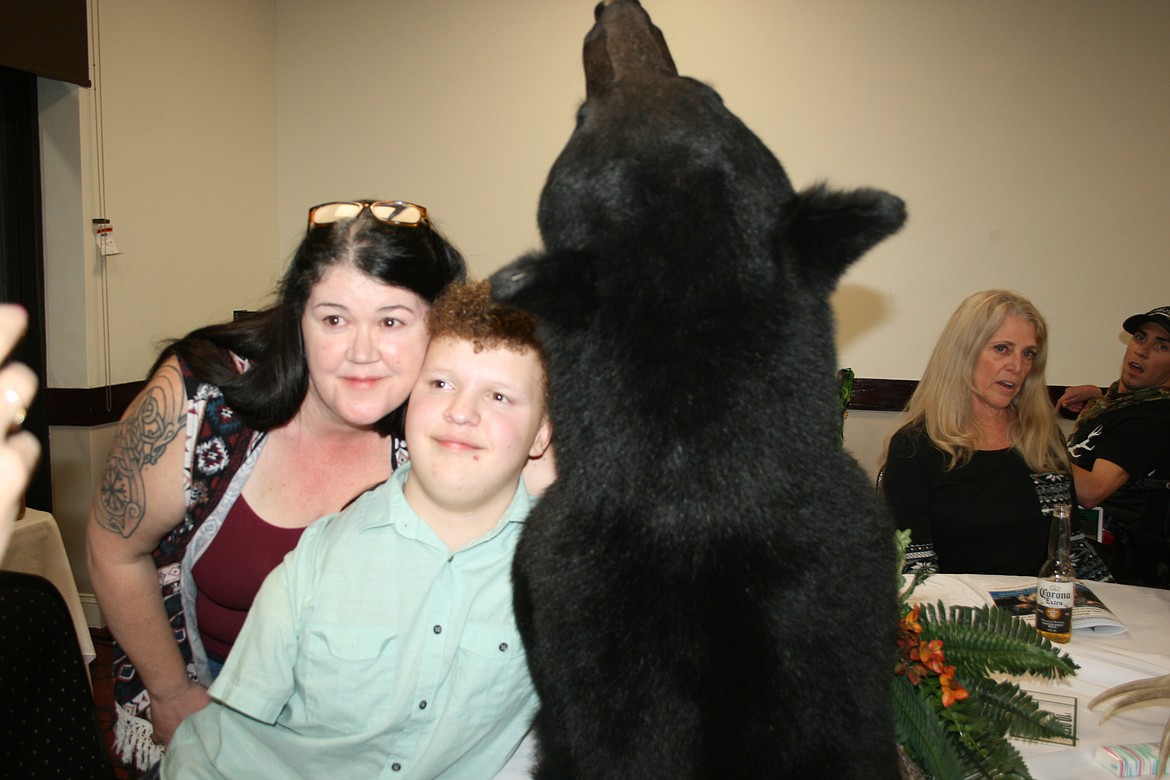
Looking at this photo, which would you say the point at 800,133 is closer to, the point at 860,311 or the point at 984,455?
the point at 860,311

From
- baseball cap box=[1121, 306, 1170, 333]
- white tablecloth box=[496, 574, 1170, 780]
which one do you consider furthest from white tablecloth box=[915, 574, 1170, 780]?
baseball cap box=[1121, 306, 1170, 333]

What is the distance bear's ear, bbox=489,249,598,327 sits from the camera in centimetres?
66

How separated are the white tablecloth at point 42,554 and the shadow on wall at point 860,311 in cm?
383

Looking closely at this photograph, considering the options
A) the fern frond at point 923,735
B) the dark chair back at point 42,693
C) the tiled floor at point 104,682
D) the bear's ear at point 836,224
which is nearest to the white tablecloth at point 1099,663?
the fern frond at point 923,735

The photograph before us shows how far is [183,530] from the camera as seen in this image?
4.98ft

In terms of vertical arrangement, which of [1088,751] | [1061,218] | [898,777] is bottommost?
[1088,751]

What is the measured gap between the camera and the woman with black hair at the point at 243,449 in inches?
52.2

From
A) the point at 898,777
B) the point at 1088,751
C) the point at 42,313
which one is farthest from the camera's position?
the point at 42,313

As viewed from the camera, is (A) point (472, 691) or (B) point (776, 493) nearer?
(B) point (776, 493)

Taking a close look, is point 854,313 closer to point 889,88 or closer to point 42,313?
point 889,88

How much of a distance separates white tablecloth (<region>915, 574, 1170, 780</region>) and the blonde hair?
2.06ft

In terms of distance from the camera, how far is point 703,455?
69 centimetres

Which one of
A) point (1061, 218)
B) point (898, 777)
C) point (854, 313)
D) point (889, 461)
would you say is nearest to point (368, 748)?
point (898, 777)

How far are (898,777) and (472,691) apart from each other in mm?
512
